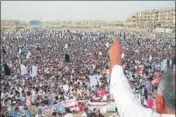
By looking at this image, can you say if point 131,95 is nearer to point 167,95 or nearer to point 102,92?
point 167,95

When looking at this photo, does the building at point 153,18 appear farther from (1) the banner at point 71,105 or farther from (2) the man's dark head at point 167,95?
(2) the man's dark head at point 167,95

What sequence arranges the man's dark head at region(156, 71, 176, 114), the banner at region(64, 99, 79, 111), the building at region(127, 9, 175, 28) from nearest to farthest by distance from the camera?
the man's dark head at region(156, 71, 176, 114)
the banner at region(64, 99, 79, 111)
the building at region(127, 9, 175, 28)

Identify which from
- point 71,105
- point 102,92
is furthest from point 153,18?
point 71,105

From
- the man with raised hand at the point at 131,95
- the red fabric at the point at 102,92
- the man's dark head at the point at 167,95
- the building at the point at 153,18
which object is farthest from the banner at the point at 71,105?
the building at the point at 153,18

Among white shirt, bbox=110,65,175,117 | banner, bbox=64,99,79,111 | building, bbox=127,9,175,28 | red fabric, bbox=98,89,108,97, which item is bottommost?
banner, bbox=64,99,79,111

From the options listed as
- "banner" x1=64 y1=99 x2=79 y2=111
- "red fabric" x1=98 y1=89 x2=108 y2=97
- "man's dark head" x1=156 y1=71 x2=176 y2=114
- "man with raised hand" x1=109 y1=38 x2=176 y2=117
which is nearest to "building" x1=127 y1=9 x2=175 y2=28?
"red fabric" x1=98 y1=89 x2=108 y2=97

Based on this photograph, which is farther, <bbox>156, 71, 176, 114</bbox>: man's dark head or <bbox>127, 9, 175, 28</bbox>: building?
<bbox>127, 9, 175, 28</bbox>: building

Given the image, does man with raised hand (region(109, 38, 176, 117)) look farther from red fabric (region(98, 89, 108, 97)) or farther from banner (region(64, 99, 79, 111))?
red fabric (region(98, 89, 108, 97))
